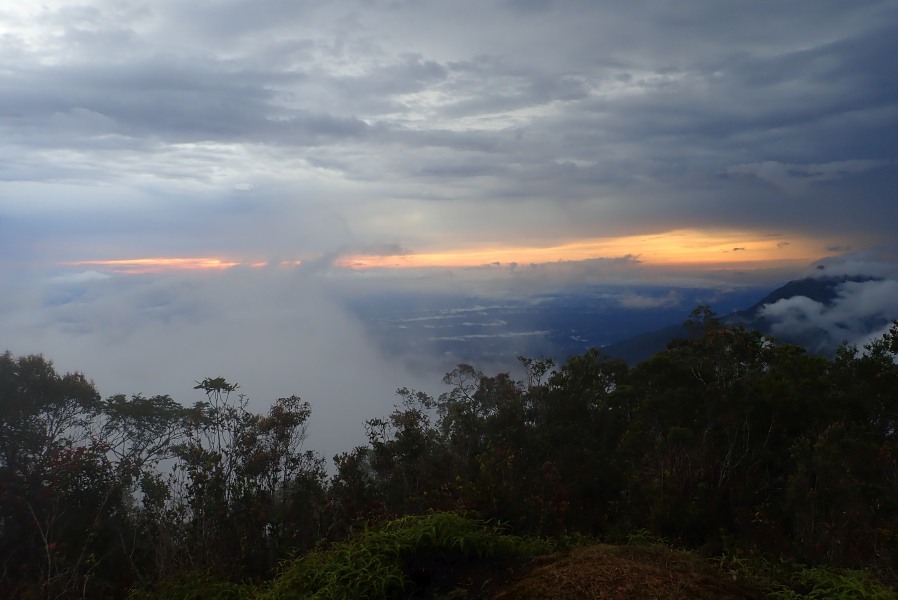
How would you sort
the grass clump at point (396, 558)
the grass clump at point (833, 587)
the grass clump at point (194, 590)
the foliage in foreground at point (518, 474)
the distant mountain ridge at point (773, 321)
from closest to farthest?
the grass clump at point (833, 587), the grass clump at point (396, 558), the grass clump at point (194, 590), the foliage in foreground at point (518, 474), the distant mountain ridge at point (773, 321)

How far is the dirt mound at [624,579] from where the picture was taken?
4500mm

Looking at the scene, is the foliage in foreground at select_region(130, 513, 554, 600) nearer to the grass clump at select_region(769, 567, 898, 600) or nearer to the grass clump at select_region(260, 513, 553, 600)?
the grass clump at select_region(260, 513, 553, 600)

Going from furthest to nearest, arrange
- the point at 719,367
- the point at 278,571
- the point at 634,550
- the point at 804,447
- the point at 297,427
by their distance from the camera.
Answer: the point at 719,367 < the point at 297,427 < the point at 804,447 < the point at 278,571 < the point at 634,550

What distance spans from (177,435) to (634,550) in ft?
52.9

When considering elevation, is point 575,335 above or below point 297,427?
below

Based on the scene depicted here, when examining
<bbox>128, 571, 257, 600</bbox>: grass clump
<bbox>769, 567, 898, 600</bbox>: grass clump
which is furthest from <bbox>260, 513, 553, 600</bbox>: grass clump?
<bbox>769, 567, 898, 600</bbox>: grass clump

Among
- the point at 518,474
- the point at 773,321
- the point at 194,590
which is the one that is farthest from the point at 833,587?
the point at 773,321

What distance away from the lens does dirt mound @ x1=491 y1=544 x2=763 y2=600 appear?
14.8 feet

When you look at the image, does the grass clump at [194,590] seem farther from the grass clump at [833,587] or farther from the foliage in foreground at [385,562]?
the grass clump at [833,587]

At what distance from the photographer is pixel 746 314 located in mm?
48688

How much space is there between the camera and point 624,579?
4.65m

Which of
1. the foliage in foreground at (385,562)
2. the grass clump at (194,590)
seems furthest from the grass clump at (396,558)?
the grass clump at (194,590)

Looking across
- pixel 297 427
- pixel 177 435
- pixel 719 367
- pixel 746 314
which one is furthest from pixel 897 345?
pixel 746 314

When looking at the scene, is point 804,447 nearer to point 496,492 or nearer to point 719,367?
point 719,367
